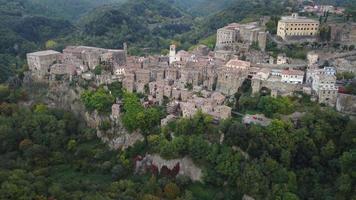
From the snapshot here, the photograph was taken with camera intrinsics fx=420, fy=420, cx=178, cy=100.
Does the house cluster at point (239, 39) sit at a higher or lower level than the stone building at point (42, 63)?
higher

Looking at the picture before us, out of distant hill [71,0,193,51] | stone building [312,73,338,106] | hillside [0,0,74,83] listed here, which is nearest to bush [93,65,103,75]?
hillside [0,0,74,83]

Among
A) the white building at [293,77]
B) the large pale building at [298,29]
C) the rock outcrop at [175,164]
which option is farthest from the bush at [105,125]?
the large pale building at [298,29]

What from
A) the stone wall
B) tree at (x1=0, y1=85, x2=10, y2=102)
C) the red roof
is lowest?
tree at (x1=0, y1=85, x2=10, y2=102)

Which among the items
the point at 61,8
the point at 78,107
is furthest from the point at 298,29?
the point at 61,8

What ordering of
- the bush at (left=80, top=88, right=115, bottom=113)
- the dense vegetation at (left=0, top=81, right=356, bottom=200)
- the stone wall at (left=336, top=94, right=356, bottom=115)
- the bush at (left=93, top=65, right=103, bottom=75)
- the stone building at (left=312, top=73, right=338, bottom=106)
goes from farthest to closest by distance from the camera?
the bush at (left=93, top=65, right=103, bottom=75), the bush at (left=80, top=88, right=115, bottom=113), the stone building at (left=312, top=73, right=338, bottom=106), the stone wall at (left=336, top=94, right=356, bottom=115), the dense vegetation at (left=0, top=81, right=356, bottom=200)

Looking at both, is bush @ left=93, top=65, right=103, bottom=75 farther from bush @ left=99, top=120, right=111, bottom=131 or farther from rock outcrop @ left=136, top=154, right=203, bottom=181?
rock outcrop @ left=136, top=154, right=203, bottom=181

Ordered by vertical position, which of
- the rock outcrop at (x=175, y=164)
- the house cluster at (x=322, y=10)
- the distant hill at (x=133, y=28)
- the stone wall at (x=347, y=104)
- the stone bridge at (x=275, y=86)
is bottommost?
the rock outcrop at (x=175, y=164)

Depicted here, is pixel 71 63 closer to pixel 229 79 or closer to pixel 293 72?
pixel 229 79

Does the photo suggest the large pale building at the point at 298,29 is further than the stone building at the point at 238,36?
No

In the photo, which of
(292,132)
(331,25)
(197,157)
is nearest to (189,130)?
(197,157)

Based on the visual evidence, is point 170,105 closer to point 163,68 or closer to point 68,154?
point 163,68

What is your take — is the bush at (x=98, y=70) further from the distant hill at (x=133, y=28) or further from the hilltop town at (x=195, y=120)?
the distant hill at (x=133, y=28)
